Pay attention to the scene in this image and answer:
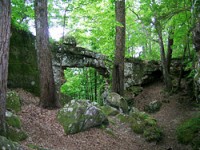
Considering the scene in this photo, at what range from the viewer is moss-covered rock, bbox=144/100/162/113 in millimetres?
12615

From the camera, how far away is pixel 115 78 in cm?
1084

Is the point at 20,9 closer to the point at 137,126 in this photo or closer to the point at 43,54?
the point at 43,54

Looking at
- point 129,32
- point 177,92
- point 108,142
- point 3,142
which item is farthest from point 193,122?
point 129,32

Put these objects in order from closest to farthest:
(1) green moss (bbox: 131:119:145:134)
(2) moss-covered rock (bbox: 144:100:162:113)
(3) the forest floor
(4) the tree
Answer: (4) the tree
(3) the forest floor
(1) green moss (bbox: 131:119:145:134)
(2) moss-covered rock (bbox: 144:100:162:113)

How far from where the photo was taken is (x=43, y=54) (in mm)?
7367

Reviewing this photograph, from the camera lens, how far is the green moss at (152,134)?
7883 millimetres

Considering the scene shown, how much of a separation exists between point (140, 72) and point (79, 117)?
9615 mm

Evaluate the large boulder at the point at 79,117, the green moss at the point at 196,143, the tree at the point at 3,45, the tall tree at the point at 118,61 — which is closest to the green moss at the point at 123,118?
the large boulder at the point at 79,117

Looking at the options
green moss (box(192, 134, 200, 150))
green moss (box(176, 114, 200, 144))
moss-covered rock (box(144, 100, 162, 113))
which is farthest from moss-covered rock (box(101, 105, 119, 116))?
moss-covered rock (box(144, 100, 162, 113))

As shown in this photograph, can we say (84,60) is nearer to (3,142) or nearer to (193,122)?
→ (193,122)

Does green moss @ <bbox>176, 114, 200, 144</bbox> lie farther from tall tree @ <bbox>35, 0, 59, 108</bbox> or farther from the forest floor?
tall tree @ <bbox>35, 0, 59, 108</bbox>

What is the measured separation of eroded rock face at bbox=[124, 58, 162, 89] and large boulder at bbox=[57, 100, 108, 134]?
26.5 ft

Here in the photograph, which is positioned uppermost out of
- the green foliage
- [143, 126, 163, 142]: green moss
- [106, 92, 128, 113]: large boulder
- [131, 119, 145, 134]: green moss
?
the green foliage

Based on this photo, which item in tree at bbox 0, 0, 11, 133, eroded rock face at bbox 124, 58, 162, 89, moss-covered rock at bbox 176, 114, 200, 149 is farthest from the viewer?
eroded rock face at bbox 124, 58, 162, 89
